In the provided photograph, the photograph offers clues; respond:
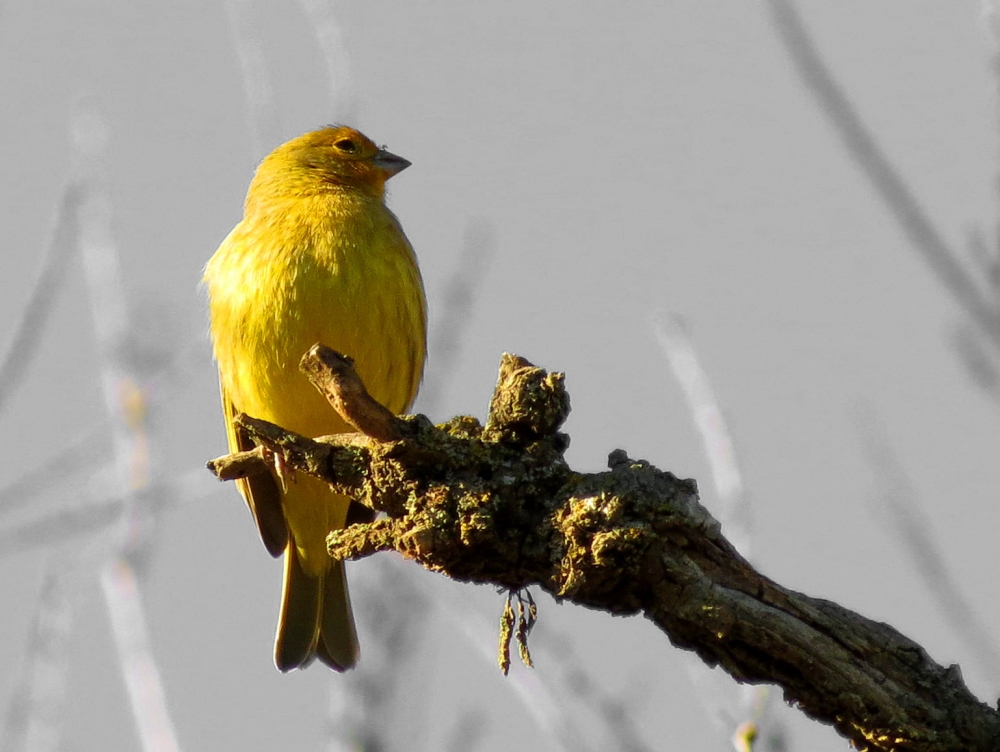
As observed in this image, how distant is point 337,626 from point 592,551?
3.16 metres

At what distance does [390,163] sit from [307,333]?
6.64ft

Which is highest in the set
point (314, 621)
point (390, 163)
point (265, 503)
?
point (390, 163)

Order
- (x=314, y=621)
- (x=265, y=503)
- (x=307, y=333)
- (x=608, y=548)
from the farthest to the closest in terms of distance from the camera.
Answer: (x=314, y=621) < (x=265, y=503) < (x=307, y=333) < (x=608, y=548)

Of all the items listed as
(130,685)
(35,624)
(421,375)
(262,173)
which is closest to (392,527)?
(130,685)

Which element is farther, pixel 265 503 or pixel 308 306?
pixel 265 503

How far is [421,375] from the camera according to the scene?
5984 mm

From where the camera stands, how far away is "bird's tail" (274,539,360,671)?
584cm

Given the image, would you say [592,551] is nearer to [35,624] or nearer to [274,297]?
[35,624]

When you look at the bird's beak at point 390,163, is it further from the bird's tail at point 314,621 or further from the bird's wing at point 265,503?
the bird's tail at point 314,621

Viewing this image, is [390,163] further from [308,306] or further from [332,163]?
[308,306]

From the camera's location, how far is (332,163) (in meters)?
6.77

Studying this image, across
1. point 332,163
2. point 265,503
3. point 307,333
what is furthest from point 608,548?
point 332,163

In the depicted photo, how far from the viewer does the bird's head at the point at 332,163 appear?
6.49 m

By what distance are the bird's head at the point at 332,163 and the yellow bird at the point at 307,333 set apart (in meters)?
0.08
